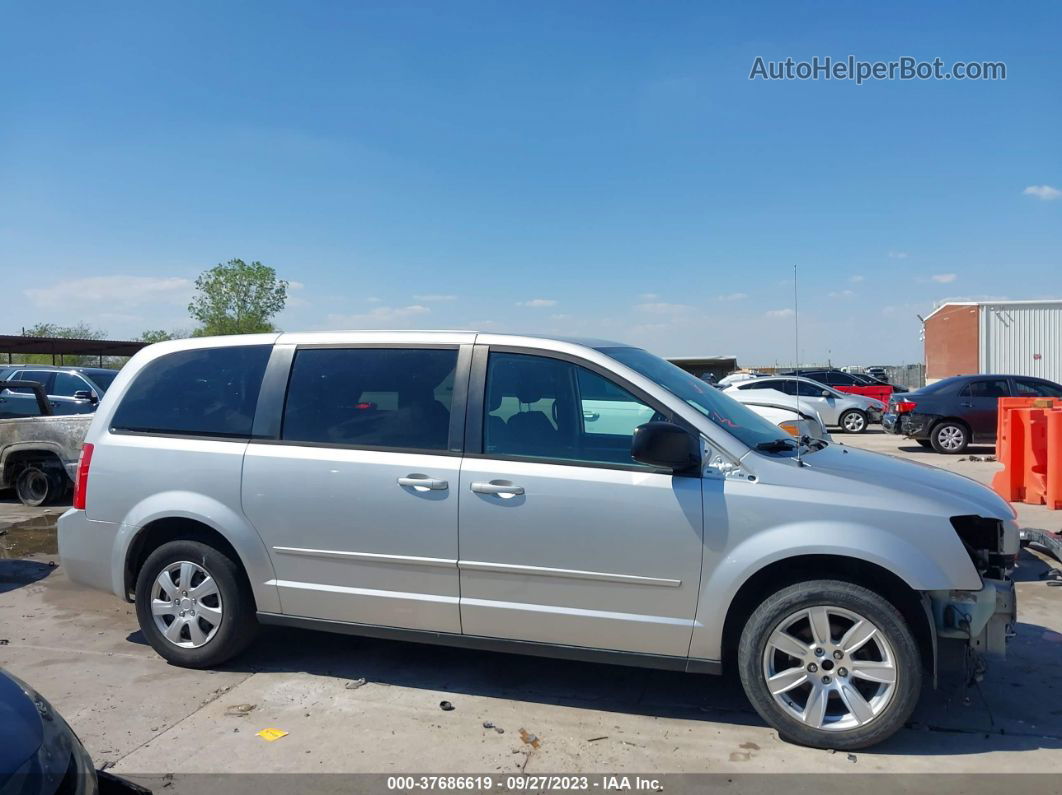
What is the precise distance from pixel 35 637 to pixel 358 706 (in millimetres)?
2728

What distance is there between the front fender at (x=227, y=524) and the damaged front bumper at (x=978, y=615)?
344 cm

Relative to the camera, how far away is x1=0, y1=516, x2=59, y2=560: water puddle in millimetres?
8039

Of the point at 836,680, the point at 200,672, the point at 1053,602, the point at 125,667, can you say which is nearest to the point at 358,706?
the point at 200,672

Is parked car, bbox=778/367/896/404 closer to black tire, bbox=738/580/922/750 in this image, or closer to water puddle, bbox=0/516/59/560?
water puddle, bbox=0/516/59/560

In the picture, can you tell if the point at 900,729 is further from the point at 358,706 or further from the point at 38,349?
the point at 38,349

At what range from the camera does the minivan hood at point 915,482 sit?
12.5 ft

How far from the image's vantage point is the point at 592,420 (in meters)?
4.50

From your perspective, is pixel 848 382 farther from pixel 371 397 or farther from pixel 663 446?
pixel 663 446

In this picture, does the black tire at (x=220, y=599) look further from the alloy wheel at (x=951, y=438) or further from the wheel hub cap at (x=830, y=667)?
the alloy wheel at (x=951, y=438)

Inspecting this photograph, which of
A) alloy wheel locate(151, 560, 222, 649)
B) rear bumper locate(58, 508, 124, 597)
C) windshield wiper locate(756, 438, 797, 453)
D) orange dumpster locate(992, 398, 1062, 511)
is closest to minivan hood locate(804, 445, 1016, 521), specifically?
windshield wiper locate(756, 438, 797, 453)

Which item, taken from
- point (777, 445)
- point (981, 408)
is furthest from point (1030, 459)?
point (777, 445)

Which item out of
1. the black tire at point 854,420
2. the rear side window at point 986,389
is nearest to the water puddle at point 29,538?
the rear side window at point 986,389

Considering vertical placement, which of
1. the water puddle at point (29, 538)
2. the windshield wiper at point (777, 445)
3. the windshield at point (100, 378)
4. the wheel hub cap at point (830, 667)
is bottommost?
the water puddle at point (29, 538)

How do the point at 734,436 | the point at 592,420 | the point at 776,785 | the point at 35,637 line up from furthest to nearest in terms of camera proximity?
the point at 35,637 < the point at 592,420 < the point at 734,436 < the point at 776,785
